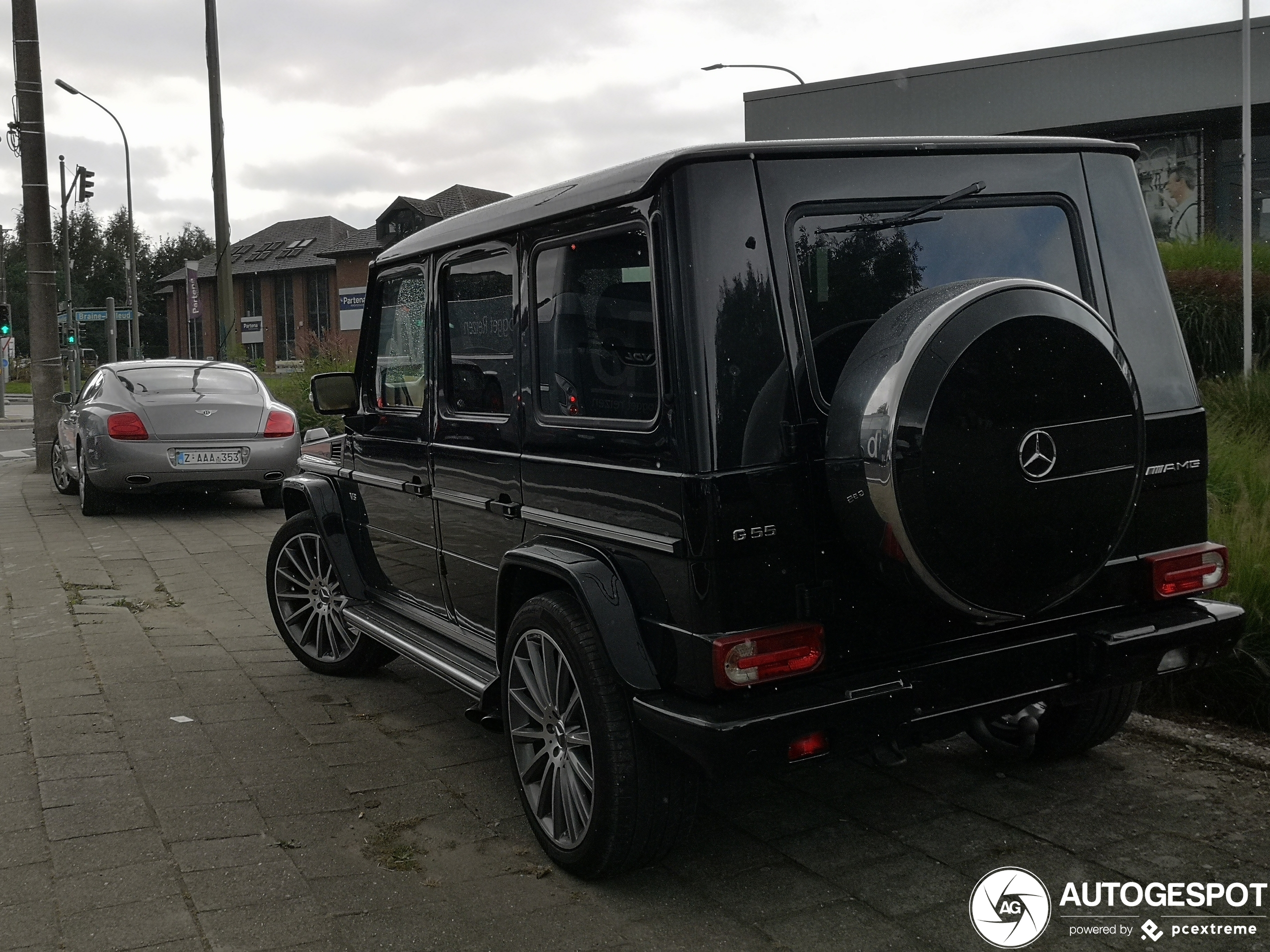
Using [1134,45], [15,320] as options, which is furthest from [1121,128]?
[15,320]

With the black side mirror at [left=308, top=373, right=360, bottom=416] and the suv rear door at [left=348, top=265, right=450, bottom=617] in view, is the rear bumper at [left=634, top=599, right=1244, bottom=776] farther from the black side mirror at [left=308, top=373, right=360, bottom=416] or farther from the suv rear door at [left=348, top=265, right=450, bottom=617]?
the black side mirror at [left=308, top=373, right=360, bottom=416]

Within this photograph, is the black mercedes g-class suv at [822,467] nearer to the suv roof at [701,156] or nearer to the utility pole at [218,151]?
the suv roof at [701,156]

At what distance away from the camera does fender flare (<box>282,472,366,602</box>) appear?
5.40m

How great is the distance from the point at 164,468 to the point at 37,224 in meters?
6.45

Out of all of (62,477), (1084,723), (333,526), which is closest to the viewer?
(1084,723)

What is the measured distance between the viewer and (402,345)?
4996 mm

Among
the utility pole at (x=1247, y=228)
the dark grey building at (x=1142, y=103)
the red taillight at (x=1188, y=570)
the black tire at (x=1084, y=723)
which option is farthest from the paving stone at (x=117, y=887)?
the dark grey building at (x=1142, y=103)

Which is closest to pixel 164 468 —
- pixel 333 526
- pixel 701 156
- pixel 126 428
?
pixel 126 428

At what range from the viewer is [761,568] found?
10.1 ft

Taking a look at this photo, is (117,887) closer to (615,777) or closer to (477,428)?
(615,777)

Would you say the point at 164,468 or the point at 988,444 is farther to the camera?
the point at 164,468

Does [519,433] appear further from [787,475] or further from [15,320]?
[15,320]

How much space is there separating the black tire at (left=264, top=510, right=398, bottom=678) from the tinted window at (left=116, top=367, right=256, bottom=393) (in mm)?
6180

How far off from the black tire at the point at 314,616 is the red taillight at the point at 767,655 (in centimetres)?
288
